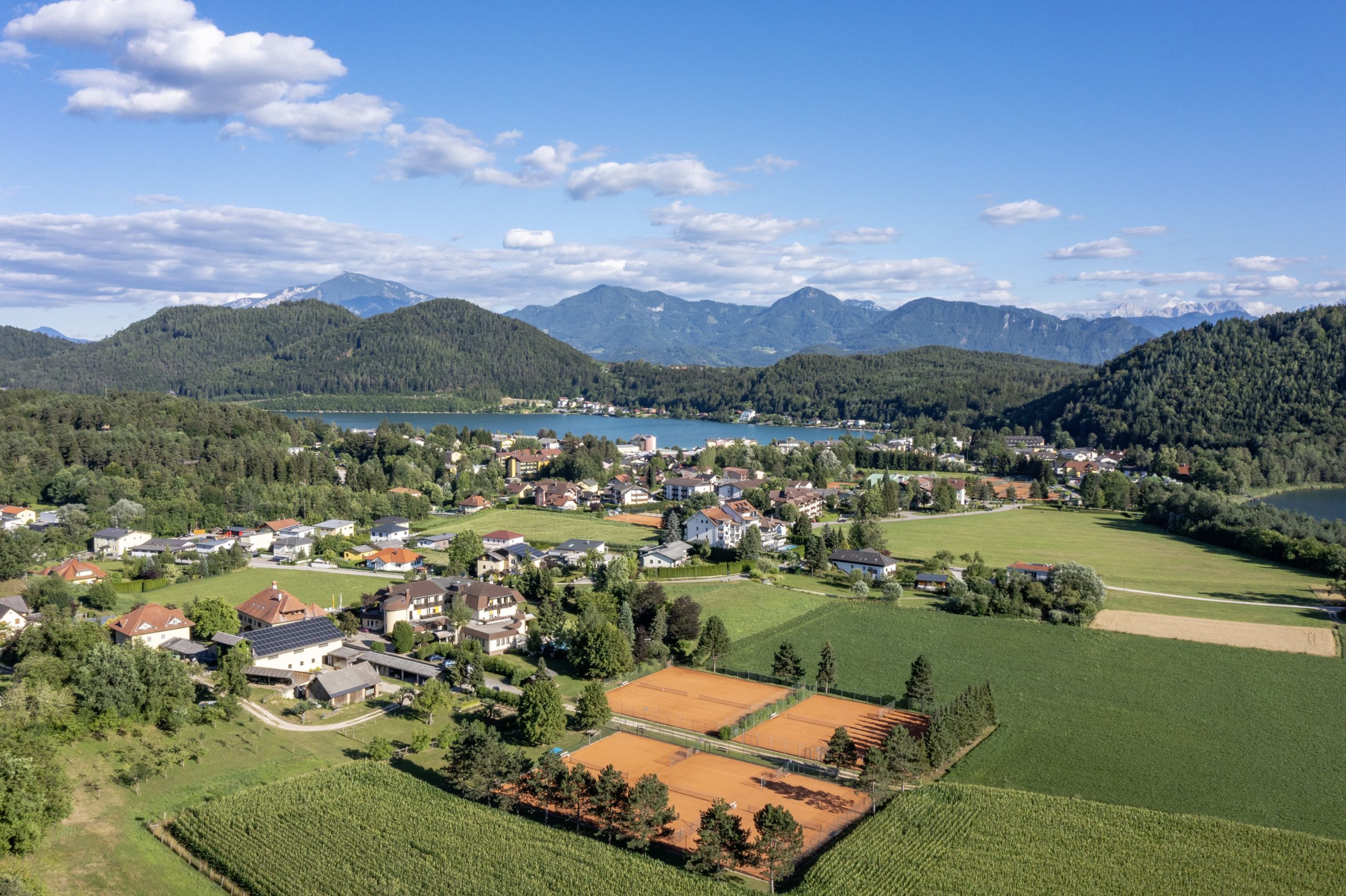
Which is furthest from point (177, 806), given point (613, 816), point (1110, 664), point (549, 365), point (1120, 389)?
point (549, 365)

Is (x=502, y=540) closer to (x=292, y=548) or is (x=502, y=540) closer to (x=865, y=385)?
(x=292, y=548)

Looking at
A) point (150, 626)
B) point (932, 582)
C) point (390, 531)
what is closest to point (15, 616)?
point (150, 626)

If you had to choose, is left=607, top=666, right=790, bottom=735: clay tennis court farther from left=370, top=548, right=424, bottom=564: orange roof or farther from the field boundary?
left=370, top=548, right=424, bottom=564: orange roof

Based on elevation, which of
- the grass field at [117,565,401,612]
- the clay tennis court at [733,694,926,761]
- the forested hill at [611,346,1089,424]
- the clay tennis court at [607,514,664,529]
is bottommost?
the grass field at [117,565,401,612]

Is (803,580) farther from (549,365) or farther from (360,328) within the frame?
(360,328)

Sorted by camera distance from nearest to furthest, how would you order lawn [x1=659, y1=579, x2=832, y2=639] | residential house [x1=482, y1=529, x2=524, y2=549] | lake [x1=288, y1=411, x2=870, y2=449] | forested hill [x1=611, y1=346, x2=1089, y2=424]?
lawn [x1=659, y1=579, x2=832, y2=639] < residential house [x1=482, y1=529, x2=524, y2=549] < lake [x1=288, y1=411, x2=870, y2=449] < forested hill [x1=611, y1=346, x2=1089, y2=424]

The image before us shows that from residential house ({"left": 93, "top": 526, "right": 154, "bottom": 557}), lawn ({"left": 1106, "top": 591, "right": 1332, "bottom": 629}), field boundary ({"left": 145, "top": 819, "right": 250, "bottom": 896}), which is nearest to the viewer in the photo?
field boundary ({"left": 145, "top": 819, "right": 250, "bottom": 896})

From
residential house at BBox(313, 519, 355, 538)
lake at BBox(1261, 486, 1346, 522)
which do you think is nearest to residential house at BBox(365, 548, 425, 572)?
residential house at BBox(313, 519, 355, 538)

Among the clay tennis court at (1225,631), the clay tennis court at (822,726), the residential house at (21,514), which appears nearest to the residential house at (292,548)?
the residential house at (21,514)
